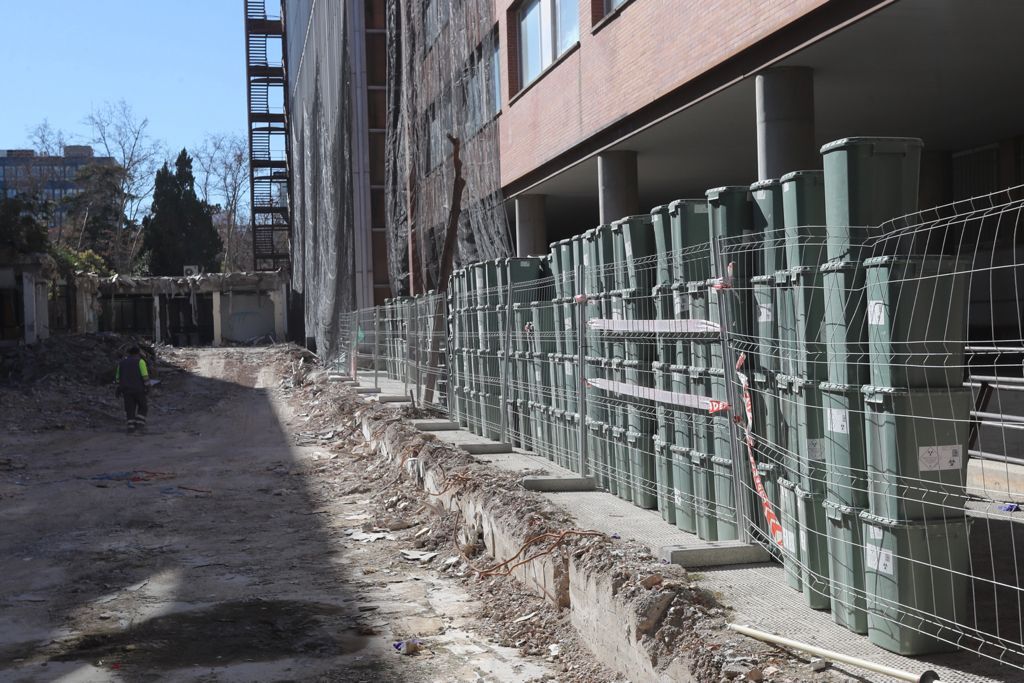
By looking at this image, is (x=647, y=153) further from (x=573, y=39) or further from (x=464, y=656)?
(x=464, y=656)

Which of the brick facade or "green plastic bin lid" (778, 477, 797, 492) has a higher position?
the brick facade

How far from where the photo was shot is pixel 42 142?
62406 millimetres

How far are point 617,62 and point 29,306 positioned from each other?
2465cm

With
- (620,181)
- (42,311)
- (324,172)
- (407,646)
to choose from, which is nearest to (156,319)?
(42,311)

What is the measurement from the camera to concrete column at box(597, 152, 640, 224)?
51.8 feet

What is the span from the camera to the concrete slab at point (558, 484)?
24.9 feet

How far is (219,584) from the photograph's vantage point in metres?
7.42

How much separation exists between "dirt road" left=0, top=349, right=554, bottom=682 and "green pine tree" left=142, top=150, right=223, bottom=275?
2089 inches

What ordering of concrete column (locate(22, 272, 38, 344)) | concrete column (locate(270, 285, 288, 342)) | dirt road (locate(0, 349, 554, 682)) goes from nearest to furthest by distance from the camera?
1. dirt road (locate(0, 349, 554, 682))
2. concrete column (locate(22, 272, 38, 344))
3. concrete column (locate(270, 285, 288, 342))

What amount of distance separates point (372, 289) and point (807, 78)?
19.2 m

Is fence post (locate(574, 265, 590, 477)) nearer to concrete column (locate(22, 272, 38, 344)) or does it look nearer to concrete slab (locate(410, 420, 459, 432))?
concrete slab (locate(410, 420, 459, 432))

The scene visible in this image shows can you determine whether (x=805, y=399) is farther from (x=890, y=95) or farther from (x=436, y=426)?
(x=890, y=95)

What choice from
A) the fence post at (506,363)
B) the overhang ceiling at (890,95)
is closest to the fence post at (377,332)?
the overhang ceiling at (890,95)

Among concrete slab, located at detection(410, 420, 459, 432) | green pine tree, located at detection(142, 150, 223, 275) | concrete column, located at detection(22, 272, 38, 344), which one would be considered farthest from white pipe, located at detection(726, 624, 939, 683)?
green pine tree, located at detection(142, 150, 223, 275)
